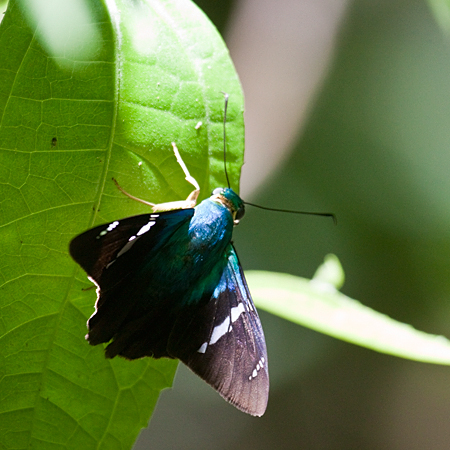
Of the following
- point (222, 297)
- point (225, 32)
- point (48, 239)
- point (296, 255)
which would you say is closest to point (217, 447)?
point (296, 255)

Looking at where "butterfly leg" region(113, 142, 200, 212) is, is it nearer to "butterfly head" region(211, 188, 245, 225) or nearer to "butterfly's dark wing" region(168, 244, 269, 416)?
"butterfly head" region(211, 188, 245, 225)

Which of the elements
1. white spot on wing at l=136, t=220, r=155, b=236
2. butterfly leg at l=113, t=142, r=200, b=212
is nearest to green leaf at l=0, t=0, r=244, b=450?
butterfly leg at l=113, t=142, r=200, b=212

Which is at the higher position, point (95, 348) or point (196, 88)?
point (196, 88)

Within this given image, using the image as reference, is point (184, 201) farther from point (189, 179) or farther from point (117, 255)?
point (117, 255)

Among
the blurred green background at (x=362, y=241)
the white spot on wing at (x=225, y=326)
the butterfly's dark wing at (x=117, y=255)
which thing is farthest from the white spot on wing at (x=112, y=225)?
the blurred green background at (x=362, y=241)

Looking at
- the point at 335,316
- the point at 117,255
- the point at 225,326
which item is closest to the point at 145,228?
the point at 117,255

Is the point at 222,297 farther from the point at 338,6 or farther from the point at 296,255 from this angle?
the point at 338,6
